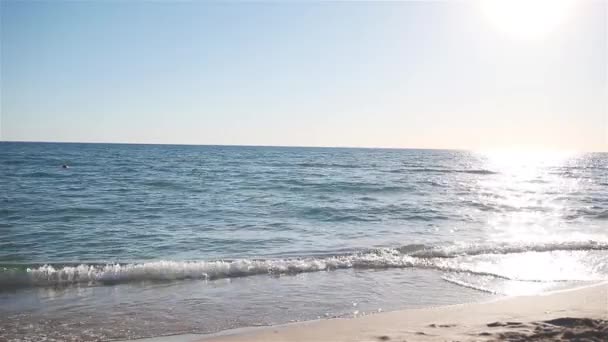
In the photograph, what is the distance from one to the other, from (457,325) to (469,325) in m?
0.17

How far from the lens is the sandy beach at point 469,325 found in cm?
581

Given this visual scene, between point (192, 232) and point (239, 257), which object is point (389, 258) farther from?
point (192, 232)

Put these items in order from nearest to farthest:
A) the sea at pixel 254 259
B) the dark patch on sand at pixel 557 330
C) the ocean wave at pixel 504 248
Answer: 1. the dark patch on sand at pixel 557 330
2. the sea at pixel 254 259
3. the ocean wave at pixel 504 248

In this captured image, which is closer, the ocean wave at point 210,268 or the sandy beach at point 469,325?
the sandy beach at point 469,325

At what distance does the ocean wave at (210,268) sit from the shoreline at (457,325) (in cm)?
272

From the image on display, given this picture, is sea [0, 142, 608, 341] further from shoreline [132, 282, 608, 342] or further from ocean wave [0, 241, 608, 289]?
shoreline [132, 282, 608, 342]

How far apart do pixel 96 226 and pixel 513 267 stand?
44.6 feet

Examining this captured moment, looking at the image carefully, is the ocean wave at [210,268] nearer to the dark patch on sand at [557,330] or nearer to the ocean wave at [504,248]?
the ocean wave at [504,248]

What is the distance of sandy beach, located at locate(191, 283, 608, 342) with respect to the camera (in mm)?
5809

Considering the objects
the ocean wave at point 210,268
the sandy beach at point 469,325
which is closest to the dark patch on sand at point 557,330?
the sandy beach at point 469,325

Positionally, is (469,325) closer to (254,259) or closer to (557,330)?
(557,330)

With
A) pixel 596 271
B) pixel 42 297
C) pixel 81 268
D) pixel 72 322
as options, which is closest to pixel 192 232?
pixel 81 268

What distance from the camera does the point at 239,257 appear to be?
1166cm

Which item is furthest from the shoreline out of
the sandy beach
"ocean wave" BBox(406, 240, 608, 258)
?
"ocean wave" BBox(406, 240, 608, 258)
